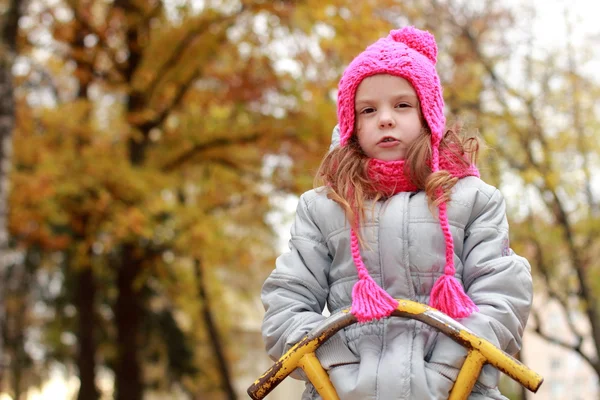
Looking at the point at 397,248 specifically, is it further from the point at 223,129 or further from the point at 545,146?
the point at 223,129

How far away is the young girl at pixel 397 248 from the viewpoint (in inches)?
86.7

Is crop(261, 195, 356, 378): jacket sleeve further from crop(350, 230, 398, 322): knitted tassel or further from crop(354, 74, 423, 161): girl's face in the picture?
crop(354, 74, 423, 161): girl's face

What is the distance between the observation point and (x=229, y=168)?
11836 mm

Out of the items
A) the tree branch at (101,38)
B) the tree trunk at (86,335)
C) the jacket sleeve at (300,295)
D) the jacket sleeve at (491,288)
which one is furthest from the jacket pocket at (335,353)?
the tree trunk at (86,335)

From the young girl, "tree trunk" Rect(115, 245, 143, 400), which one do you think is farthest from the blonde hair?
"tree trunk" Rect(115, 245, 143, 400)

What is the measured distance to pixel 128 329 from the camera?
40.9ft

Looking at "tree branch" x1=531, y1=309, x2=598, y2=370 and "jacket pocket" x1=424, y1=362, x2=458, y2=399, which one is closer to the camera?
"jacket pocket" x1=424, y1=362, x2=458, y2=399

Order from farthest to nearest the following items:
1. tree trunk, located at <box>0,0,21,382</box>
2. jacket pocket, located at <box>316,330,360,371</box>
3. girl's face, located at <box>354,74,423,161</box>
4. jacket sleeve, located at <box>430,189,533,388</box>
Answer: tree trunk, located at <box>0,0,21,382</box> < girl's face, located at <box>354,74,423,161</box> < jacket pocket, located at <box>316,330,360,371</box> < jacket sleeve, located at <box>430,189,533,388</box>

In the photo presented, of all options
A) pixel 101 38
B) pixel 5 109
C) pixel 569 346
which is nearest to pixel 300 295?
pixel 5 109

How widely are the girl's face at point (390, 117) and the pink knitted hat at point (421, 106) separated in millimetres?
25

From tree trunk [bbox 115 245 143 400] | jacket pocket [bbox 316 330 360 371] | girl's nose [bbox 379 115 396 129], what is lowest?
jacket pocket [bbox 316 330 360 371]

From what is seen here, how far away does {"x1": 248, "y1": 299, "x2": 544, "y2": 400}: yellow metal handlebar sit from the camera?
2039 millimetres

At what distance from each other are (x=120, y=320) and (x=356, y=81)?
34.5ft

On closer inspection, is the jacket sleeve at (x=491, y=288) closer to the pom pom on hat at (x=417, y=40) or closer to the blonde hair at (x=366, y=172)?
the blonde hair at (x=366, y=172)
